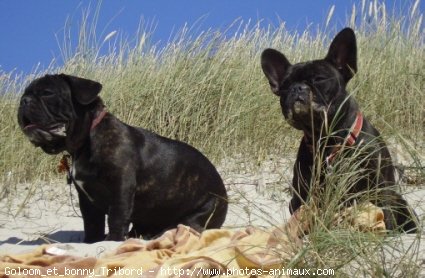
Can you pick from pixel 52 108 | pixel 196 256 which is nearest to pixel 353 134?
pixel 196 256

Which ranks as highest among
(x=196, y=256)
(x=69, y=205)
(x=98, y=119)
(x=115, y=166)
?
(x=98, y=119)

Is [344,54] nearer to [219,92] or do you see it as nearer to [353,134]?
[353,134]

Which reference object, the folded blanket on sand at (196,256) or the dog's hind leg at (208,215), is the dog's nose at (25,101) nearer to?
the folded blanket on sand at (196,256)

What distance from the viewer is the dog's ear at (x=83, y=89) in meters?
5.36

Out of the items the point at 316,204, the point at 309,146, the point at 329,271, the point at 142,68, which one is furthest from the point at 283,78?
the point at 142,68

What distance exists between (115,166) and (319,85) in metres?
1.58

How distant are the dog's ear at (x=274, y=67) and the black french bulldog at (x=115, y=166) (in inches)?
34.2

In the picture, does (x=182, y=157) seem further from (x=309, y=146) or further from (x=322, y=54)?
(x=322, y=54)

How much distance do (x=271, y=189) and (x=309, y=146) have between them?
2.10 metres

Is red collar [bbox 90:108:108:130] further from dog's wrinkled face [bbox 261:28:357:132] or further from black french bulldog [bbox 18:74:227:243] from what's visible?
dog's wrinkled face [bbox 261:28:357:132]

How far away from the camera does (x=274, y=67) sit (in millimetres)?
5840

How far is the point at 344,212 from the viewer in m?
3.60

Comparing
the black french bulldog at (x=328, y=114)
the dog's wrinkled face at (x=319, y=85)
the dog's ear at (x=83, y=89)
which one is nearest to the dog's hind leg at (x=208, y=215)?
the black french bulldog at (x=328, y=114)

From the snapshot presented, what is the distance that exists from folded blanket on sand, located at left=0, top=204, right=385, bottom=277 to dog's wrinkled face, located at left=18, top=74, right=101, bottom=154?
1215mm
